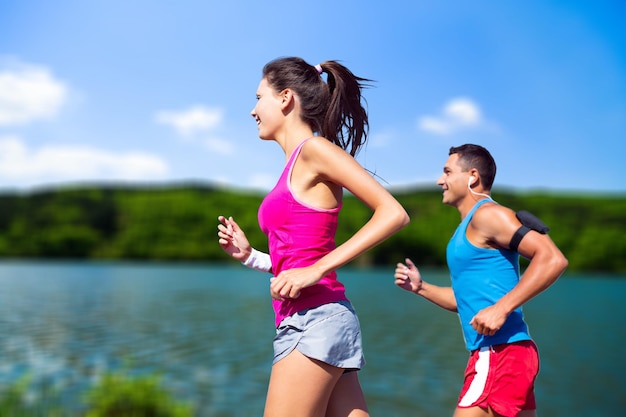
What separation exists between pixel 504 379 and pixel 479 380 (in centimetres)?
12

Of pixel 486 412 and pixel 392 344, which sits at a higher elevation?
pixel 486 412

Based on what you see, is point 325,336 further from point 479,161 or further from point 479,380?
point 479,161

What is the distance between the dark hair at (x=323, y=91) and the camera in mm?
2928

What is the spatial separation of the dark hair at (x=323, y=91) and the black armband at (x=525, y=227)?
3.09 ft

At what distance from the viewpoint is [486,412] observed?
332 cm

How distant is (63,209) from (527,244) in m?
122

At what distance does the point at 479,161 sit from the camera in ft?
12.3

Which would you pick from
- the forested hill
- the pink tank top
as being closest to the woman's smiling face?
the pink tank top

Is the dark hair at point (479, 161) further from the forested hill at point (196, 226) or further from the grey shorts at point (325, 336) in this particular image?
the forested hill at point (196, 226)

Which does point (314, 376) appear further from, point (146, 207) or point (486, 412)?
point (146, 207)

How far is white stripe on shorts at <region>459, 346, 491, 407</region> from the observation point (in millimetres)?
3332

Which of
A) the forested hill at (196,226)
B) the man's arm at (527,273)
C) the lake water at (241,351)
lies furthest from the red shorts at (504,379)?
the forested hill at (196,226)

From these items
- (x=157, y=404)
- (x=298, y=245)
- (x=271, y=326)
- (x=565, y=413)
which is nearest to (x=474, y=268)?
(x=298, y=245)

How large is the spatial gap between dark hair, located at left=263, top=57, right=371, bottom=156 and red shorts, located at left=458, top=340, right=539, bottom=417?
4.16ft
